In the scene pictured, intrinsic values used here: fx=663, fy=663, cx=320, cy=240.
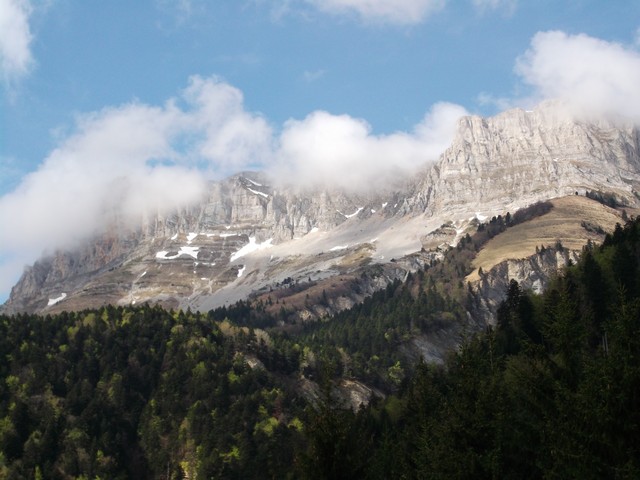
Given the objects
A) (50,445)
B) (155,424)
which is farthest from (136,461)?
(50,445)

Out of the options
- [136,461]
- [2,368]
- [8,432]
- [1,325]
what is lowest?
[136,461]

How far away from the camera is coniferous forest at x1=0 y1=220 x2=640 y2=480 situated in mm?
31688

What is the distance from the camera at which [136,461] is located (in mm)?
144500

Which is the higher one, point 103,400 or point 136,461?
point 103,400

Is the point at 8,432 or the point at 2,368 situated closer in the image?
the point at 8,432

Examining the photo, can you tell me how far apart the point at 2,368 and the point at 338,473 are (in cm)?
14926

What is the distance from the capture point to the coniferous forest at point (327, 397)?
104ft

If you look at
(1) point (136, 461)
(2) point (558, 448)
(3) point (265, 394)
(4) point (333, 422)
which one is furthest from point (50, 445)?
(2) point (558, 448)

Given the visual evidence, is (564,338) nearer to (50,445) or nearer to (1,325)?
(50,445)

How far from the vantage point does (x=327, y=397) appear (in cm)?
3572

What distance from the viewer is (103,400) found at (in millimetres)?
155625

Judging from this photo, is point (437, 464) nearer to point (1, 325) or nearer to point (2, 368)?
point (2, 368)

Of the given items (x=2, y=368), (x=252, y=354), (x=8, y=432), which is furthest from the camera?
(x=252, y=354)

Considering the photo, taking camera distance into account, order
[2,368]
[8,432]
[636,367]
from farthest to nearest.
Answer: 1. [2,368]
2. [8,432]
3. [636,367]
